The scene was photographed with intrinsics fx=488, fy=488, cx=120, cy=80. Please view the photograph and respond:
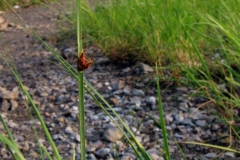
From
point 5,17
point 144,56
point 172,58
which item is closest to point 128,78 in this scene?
point 144,56

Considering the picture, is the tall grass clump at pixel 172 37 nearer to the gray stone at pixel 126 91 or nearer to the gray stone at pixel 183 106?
the gray stone at pixel 183 106

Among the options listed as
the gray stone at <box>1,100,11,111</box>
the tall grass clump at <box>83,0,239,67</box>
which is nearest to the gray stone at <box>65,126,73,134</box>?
the gray stone at <box>1,100,11,111</box>

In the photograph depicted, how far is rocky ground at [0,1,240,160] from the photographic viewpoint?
7.01 feet

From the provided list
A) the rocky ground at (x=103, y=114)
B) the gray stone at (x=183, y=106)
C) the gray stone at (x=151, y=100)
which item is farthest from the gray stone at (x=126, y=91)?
the gray stone at (x=183, y=106)

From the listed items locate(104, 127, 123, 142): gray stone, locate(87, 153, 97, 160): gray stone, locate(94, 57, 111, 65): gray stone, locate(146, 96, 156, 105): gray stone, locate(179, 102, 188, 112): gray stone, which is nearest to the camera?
locate(87, 153, 97, 160): gray stone

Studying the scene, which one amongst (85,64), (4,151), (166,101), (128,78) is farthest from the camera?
(128,78)

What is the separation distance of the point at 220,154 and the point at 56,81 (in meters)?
1.42

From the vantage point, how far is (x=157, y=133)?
224cm

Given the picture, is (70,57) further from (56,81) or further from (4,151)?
(4,151)

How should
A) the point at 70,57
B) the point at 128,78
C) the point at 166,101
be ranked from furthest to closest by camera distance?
the point at 70,57, the point at 128,78, the point at 166,101

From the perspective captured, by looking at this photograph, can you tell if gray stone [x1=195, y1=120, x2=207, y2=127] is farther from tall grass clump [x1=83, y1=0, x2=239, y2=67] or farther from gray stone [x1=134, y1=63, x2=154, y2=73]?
gray stone [x1=134, y1=63, x2=154, y2=73]

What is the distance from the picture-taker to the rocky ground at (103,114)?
214cm

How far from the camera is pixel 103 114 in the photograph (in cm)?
251

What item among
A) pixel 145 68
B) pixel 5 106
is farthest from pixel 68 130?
pixel 145 68
